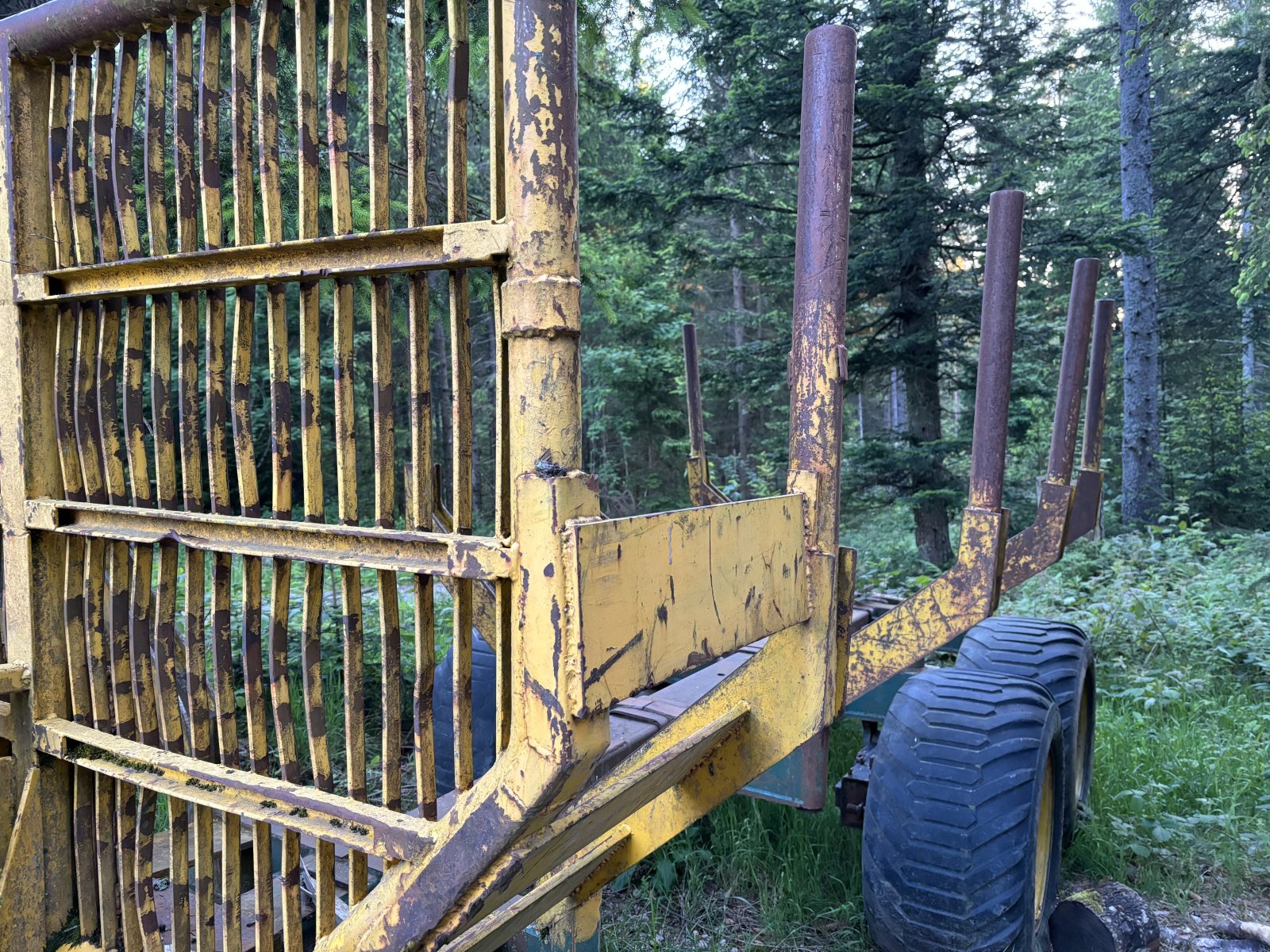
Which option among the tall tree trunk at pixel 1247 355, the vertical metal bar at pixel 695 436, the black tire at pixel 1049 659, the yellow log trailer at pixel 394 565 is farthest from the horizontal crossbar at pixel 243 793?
the tall tree trunk at pixel 1247 355

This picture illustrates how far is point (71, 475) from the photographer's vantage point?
191cm

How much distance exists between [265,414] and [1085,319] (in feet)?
25.0

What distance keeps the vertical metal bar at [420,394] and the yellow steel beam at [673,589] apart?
0.41 metres

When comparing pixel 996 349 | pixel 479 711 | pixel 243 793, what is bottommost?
pixel 479 711

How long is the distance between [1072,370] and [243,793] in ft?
11.5

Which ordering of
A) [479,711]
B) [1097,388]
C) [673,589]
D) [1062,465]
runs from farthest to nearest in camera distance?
[1097,388] < [1062,465] < [479,711] < [673,589]

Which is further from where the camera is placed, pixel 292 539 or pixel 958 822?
pixel 958 822

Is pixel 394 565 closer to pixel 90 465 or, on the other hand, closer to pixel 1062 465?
pixel 90 465

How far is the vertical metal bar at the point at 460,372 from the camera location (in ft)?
4.34

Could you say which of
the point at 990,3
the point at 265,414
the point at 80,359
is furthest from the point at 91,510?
the point at 990,3

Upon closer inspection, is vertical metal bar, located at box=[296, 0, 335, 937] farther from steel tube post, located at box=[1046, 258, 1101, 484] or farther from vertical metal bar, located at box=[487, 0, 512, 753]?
steel tube post, located at box=[1046, 258, 1101, 484]

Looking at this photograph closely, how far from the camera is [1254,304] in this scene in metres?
13.8

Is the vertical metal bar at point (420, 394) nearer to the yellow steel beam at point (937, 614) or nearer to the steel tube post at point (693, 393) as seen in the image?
the yellow steel beam at point (937, 614)

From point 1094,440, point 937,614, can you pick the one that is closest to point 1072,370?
point 1094,440
